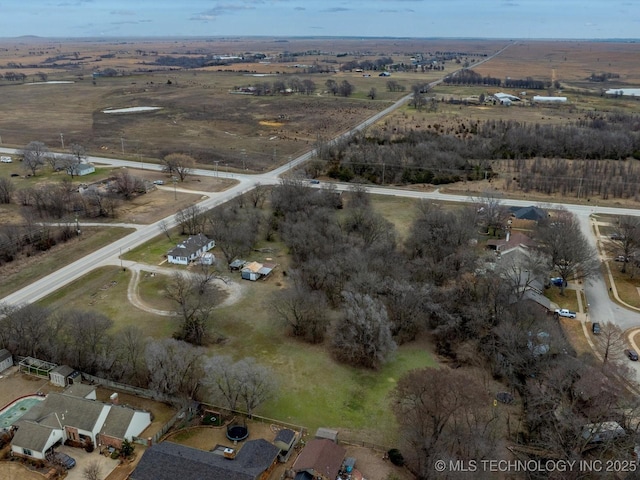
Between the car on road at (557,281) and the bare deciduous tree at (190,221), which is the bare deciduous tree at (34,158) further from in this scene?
the car on road at (557,281)

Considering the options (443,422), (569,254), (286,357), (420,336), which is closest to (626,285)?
(569,254)

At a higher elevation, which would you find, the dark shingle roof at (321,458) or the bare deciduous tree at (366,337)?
the bare deciduous tree at (366,337)

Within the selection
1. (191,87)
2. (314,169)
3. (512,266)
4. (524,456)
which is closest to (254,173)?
(314,169)

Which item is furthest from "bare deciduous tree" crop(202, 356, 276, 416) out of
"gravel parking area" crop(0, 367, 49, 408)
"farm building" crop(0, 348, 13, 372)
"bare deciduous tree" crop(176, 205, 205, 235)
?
"bare deciduous tree" crop(176, 205, 205, 235)

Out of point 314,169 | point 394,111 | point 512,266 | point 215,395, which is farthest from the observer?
point 394,111

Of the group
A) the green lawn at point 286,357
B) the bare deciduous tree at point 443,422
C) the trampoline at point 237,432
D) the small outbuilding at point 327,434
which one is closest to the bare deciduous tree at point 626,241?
the green lawn at point 286,357

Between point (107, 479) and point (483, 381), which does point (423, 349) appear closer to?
point (483, 381)
